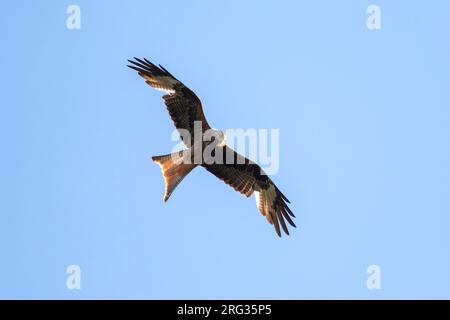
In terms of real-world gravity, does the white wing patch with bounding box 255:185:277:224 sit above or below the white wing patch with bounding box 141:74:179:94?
below

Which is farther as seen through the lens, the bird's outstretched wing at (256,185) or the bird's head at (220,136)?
the bird's outstretched wing at (256,185)

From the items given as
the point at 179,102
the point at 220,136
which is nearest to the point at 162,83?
the point at 179,102

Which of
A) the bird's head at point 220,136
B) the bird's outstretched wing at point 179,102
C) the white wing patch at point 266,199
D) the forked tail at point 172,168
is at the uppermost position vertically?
the bird's outstretched wing at point 179,102

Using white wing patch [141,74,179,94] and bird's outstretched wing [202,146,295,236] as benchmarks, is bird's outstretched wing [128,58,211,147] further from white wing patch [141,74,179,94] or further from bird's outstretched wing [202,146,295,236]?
bird's outstretched wing [202,146,295,236]

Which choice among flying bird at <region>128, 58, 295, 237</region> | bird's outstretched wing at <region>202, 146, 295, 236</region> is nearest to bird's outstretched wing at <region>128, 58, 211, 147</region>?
flying bird at <region>128, 58, 295, 237</region>

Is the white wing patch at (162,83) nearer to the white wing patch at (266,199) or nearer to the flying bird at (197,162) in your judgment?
the flying bird at (197,162)

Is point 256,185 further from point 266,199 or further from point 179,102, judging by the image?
point 179,102

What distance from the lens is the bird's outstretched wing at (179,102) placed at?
482 inches

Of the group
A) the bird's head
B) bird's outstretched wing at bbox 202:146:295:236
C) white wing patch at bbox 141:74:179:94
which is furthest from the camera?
bird's outstretched wing at bbox 202:146:295:236

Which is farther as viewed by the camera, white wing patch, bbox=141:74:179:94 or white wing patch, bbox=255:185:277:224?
white wing patch, bbox=255:185:277:224

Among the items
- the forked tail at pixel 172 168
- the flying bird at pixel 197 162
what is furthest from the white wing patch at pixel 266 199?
the forked tail at pixel 172 168

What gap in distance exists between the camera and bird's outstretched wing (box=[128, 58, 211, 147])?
12.2 m
